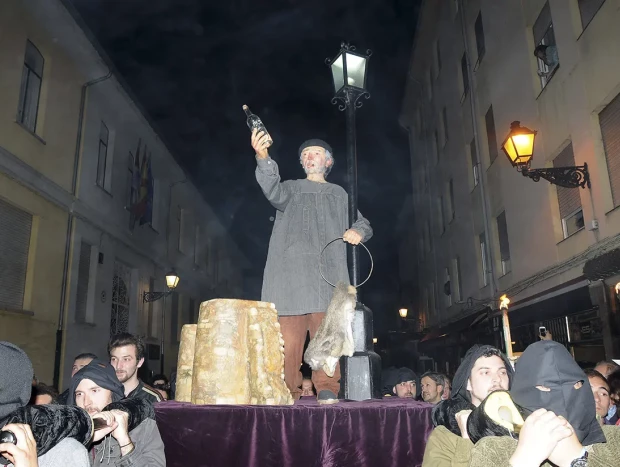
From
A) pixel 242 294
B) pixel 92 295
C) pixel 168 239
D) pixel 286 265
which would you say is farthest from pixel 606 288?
pixel 242 294

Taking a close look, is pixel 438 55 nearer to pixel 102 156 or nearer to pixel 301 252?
pixel 102 156

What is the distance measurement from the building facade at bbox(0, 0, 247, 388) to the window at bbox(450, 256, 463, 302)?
11.2 meters

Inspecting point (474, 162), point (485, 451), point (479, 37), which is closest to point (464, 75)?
point (479, 37)

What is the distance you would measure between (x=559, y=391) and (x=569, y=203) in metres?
8.91

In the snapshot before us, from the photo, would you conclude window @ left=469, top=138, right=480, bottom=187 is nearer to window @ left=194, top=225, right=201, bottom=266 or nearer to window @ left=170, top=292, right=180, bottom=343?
window @ left=170, top=292, right=180, bottom=343

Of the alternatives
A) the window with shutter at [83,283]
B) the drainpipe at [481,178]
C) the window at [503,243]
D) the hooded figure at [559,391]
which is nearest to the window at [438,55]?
the drainpipe at [481,178]

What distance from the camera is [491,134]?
45.9ft

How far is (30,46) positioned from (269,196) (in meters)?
10.2

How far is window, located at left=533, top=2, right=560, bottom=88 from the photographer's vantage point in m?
10.1

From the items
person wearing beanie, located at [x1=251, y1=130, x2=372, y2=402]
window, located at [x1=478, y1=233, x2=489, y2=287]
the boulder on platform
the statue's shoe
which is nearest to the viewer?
the boulder on platform

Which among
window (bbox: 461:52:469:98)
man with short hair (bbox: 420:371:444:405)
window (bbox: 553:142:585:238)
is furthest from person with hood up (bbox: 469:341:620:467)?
window (bbox: 461:52:469:98)

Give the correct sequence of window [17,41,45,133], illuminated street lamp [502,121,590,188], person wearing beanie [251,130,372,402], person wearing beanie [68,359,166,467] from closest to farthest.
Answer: person wearing beanie [68,359,166,467], person wearing beanie [251,130,372,402], illuminated street lamp [502,121,590,188], window [17,41,45,133]

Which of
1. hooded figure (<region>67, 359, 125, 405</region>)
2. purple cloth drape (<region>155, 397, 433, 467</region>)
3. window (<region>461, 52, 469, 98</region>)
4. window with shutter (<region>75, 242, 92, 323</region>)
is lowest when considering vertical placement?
purple cloth drape (<region>155, 397, 433, 467</region>)

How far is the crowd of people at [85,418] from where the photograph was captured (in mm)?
1919
